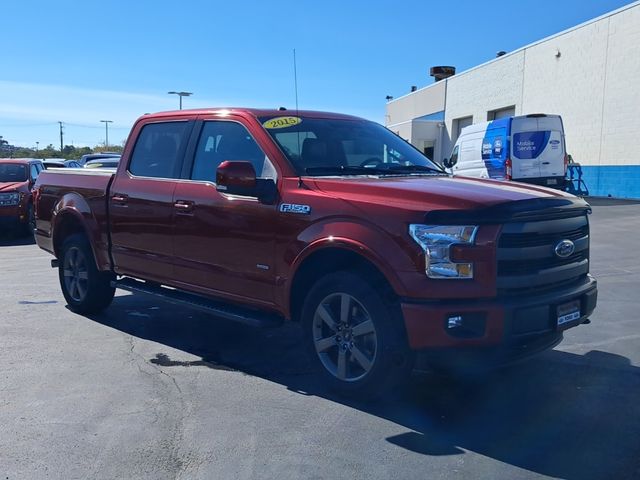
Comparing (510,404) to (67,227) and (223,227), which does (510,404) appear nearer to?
(223,227)

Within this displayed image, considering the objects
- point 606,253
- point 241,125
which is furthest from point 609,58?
point 241,125

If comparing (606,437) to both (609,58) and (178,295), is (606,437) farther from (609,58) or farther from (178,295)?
(609,58)

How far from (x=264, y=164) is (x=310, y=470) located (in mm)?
2567

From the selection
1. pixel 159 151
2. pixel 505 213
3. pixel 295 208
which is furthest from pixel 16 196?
pixel 505 213

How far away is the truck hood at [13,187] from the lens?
569 inches

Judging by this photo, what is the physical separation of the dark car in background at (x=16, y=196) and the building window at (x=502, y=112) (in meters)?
23.3

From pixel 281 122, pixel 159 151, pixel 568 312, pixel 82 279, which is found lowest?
pixel 82 279

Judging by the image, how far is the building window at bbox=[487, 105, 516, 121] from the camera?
1234 inches

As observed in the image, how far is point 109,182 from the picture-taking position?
265 inches

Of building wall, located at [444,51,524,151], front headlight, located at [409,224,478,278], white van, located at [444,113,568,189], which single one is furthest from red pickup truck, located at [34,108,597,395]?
building wall, located at [444,51,524,151]

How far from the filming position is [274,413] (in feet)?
14.6

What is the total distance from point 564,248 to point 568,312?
45 centimetres

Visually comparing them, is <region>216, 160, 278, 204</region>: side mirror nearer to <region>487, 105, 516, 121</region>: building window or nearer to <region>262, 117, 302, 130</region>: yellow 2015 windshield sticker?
<region>262, 117, 302, 130</region>: yellow 2015 windshield sticker

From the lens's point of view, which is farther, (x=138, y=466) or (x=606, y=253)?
(x=606, y=253)
